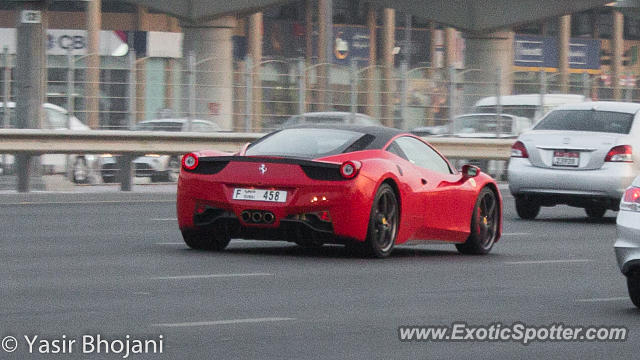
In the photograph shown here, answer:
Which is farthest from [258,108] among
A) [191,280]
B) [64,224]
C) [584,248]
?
[191,280]

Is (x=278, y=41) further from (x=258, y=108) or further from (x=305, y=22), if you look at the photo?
(x=258, y=108)

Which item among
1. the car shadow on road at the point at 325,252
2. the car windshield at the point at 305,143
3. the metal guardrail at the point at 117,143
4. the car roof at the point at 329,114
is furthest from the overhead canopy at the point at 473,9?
the car windshield at the point at 305,143

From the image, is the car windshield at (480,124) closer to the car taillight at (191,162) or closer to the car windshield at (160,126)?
the car windshield at (160,126)

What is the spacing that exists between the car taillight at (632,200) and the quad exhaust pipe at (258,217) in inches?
143

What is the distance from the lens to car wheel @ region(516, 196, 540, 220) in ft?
66.8

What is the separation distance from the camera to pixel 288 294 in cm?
1034

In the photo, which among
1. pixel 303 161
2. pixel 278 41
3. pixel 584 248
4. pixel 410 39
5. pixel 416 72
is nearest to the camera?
pixel 303 161

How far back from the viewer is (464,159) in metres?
A: 28.6

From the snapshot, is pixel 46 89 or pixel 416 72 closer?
pixel 46 89

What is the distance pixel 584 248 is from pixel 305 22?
168ft

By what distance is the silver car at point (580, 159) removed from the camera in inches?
762

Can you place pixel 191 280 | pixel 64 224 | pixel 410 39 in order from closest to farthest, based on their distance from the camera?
pixel 191 280, pixel 64 224, pixel 410 39

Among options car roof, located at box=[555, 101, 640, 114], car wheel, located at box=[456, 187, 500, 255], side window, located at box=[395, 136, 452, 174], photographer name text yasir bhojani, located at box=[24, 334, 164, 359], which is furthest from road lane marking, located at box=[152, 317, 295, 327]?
car roof, located at box=[555, 101, 640, 114]

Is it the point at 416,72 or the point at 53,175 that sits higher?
the point at 416,72
